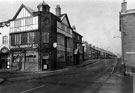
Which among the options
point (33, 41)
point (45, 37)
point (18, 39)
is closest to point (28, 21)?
point (33, 41)

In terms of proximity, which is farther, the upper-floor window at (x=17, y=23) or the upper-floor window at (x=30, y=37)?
the upper-floor window at (x=17, y=23)

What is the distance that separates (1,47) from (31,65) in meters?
10.8

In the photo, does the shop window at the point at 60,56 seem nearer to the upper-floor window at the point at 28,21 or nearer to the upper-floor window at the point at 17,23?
the upper-floor window at the point at 28,21

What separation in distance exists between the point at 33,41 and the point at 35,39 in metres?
0.61

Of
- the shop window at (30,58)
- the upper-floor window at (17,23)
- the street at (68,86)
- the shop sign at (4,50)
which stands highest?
the upper-floor window at (17,23)

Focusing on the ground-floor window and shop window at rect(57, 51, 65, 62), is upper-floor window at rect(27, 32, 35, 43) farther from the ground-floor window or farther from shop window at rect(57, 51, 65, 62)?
the ground-floor window

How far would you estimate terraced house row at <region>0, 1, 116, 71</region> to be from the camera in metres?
27.8

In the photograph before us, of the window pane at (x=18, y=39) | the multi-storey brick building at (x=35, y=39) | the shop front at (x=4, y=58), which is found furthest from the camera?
the shop front at (x=4, y=58)

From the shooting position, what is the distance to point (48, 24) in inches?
1125

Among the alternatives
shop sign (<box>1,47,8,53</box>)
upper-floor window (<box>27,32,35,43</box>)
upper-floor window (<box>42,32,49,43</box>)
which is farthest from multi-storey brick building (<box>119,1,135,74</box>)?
shop sign (<box>1,47,8,53</box>)

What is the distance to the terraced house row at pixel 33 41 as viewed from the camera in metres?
27.8

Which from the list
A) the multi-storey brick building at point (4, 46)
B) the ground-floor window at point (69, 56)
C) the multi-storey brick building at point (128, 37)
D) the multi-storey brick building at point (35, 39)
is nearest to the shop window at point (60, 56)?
the multi-storey brick building at point (35, 39)

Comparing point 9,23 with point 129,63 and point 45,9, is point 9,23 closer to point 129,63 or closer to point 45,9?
point 45,9

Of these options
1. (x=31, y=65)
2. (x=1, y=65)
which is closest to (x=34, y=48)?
(x=31, y=65)
